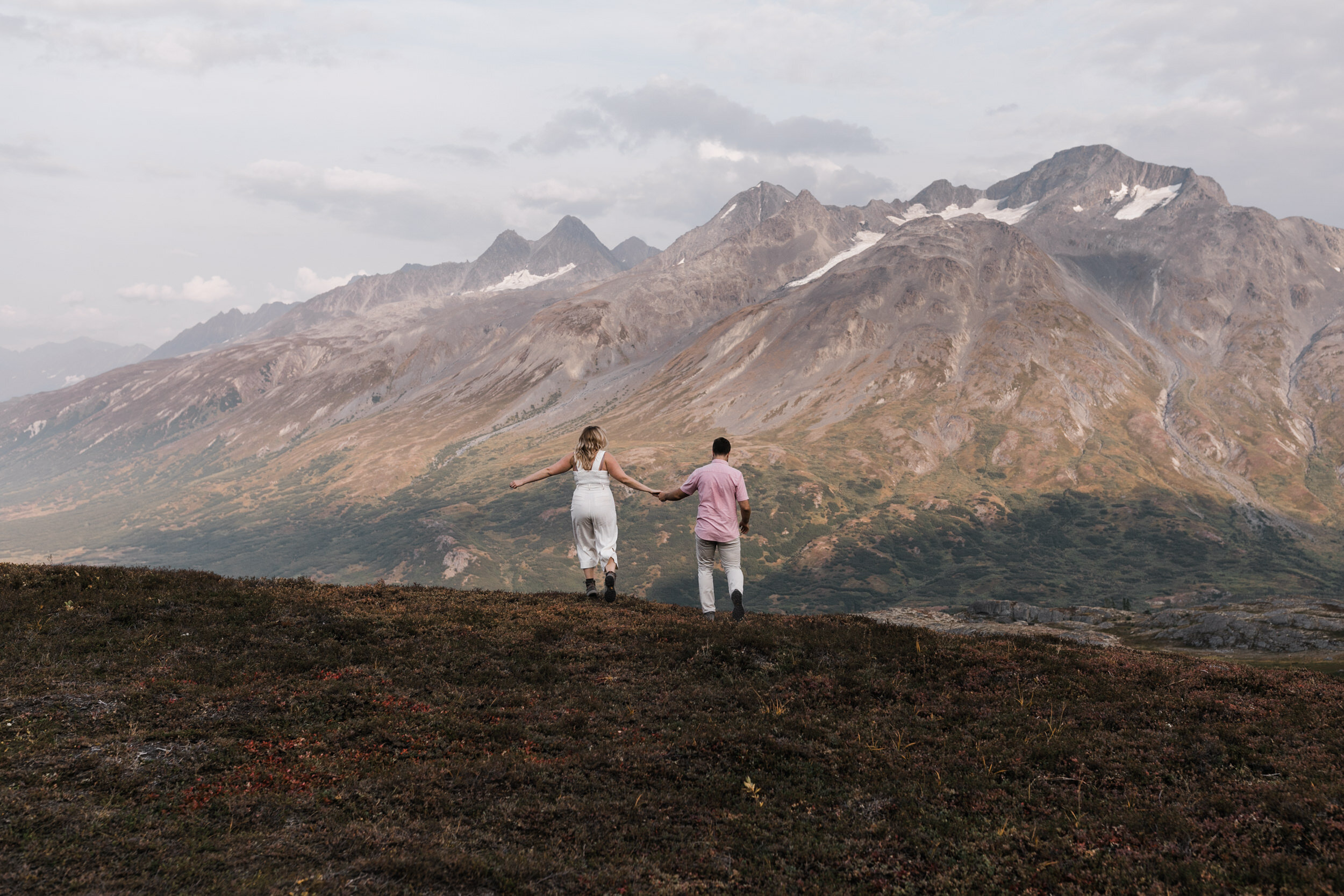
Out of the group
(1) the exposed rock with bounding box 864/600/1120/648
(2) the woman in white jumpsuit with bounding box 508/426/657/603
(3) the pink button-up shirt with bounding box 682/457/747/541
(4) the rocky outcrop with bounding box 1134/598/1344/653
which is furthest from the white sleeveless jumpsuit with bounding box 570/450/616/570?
(4) the rocky outcrop with bounding box 1134/598/1344/653

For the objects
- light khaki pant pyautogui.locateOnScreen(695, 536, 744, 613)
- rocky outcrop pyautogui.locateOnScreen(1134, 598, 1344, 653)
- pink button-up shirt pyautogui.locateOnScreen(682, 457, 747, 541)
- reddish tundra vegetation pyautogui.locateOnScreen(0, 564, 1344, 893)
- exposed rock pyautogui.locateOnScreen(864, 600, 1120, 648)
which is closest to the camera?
reddish tundra vegetation pyautogui.locateOnScreen(0, 564, 1344, 893)

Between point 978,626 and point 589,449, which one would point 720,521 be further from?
point 978,626

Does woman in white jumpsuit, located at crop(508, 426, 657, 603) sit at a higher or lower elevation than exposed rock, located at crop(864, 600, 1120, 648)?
higher

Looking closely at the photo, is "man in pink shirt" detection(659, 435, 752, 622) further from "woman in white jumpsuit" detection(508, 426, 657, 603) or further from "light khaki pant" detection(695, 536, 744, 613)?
"woman in white jumpsuit" detection(508, 426, 657, 603)

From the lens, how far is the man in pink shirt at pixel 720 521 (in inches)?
805

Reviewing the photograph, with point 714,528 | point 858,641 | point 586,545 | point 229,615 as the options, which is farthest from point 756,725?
point 229,615

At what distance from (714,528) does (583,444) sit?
4.57m

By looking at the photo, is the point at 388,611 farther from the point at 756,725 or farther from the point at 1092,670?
the point at 1092,670

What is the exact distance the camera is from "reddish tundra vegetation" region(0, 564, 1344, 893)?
348 inches

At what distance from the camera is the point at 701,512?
20578 millimetres

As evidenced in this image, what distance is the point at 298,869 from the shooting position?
8.59m

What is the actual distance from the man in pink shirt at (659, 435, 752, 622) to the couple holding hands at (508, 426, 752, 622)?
2 cm

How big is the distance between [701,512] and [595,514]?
314cm

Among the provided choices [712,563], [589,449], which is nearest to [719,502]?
[712,563]
